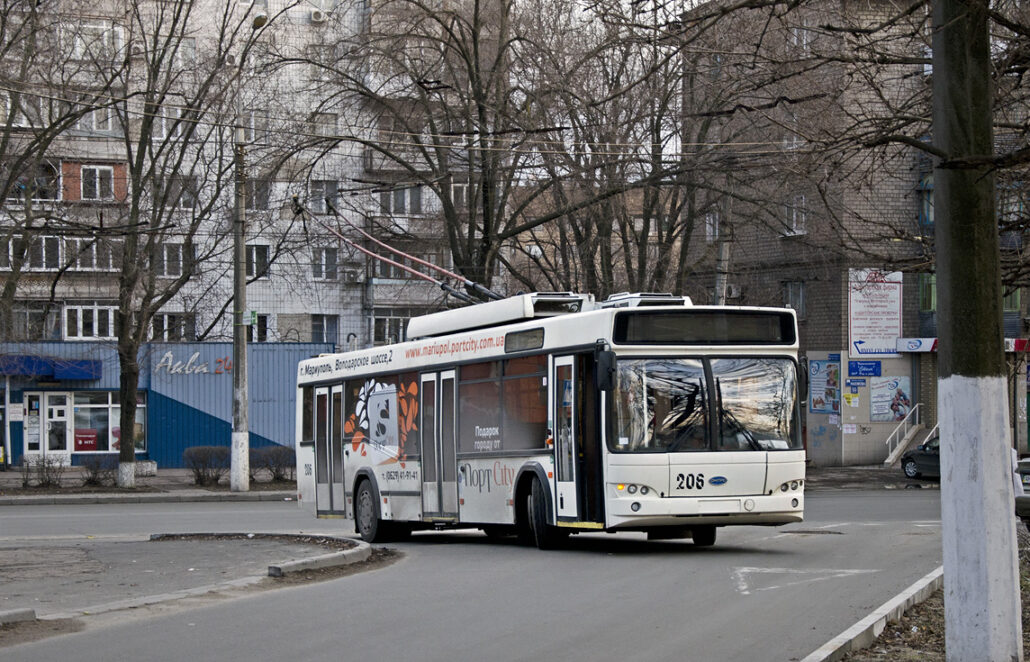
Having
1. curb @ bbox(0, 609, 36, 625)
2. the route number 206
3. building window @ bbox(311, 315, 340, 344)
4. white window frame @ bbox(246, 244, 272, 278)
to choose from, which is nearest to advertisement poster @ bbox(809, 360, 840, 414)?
building window @ bbox(311, 315, 340, 344)

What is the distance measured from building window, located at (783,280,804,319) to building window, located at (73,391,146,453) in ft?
72.4

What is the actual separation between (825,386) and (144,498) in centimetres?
2183

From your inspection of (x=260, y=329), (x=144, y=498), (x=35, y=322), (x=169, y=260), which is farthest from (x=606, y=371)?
(x=260, y=329)

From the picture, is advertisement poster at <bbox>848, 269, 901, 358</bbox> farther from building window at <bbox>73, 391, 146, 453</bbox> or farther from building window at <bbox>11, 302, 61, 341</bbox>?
building window at <bbox>11, 302, 61, 341</bbox>

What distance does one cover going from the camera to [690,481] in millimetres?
14016

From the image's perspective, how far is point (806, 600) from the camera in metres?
10.8

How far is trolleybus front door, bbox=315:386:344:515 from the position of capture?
2058 cm

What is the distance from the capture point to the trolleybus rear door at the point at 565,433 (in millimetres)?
14484

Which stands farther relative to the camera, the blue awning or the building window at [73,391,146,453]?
the building window at [73,391,146,453]

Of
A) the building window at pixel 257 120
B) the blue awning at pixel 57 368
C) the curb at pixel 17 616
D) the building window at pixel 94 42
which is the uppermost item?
the building window at pixel 94 42

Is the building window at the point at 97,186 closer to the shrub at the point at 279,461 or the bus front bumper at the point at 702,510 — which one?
the shrub at the point at 279,461

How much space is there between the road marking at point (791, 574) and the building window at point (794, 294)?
30.7 metres

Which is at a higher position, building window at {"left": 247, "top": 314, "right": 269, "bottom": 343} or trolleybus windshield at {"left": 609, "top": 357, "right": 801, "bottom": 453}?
building window at {"left": 247, "top": 314, "right": 269, "bottom": 343}

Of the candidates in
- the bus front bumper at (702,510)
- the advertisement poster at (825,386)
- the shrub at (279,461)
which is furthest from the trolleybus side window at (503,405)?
the advertisement poster at (825,386)
